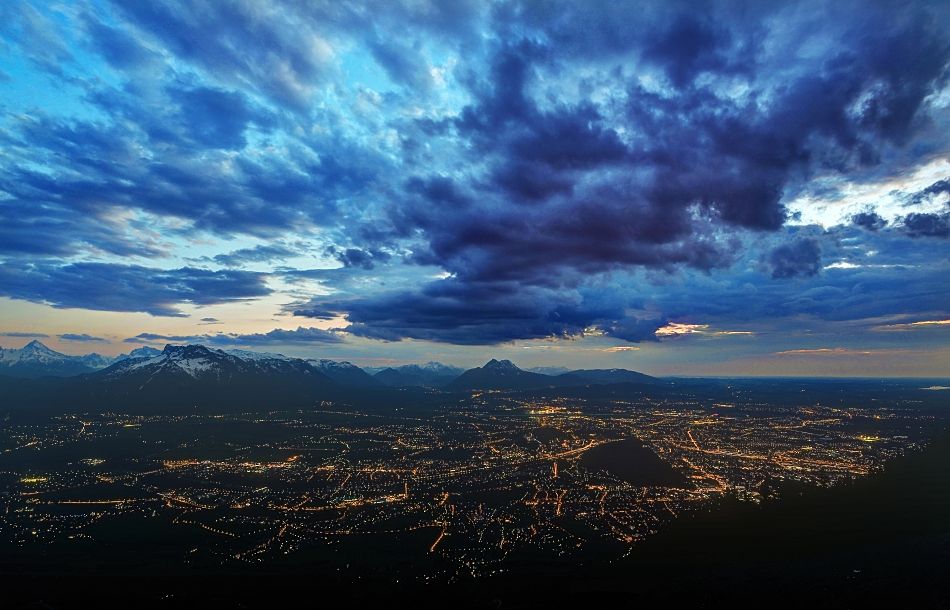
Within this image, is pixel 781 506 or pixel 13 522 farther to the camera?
pixel 781 506

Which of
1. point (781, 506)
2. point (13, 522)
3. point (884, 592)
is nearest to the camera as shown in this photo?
point (884, 592)

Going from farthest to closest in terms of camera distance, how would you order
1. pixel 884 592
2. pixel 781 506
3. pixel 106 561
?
pixel 781 506 < pixel 106 561 < pixel 884 592

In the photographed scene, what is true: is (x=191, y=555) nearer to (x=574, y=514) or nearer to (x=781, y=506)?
(x=574, y=514)

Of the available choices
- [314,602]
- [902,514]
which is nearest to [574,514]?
[314,602]

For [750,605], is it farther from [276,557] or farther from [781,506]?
[276,557]

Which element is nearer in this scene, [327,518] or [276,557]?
[276,557]

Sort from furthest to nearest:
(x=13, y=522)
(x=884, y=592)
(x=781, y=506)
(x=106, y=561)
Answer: (x=781, y=506) → (x=13, y=522) → (x=106, y=561) → (x=884, y=592)

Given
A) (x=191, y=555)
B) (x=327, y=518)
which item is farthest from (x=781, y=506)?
(x=191, y=555)

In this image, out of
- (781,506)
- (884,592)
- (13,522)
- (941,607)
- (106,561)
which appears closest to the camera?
(941,607)
